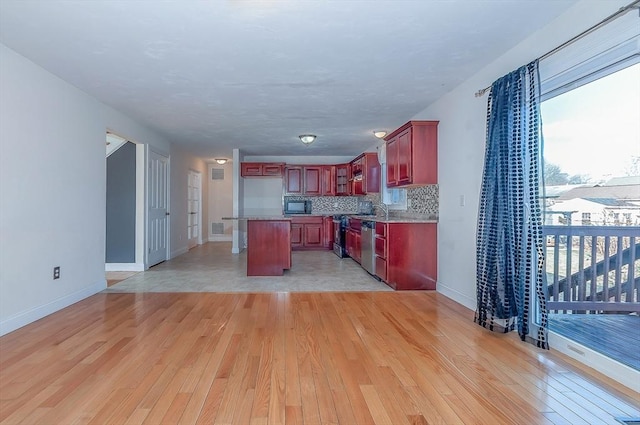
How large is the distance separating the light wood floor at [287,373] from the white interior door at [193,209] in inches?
218

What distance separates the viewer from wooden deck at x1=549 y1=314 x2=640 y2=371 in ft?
7.27

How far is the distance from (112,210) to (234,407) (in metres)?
5.08

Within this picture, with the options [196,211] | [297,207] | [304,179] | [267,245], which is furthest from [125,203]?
[304,179]

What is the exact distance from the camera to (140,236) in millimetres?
5664

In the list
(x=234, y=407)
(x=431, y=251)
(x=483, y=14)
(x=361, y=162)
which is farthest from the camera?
(x=361, y=162)

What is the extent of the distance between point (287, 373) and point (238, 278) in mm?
3088

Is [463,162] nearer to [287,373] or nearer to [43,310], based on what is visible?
[287,373]

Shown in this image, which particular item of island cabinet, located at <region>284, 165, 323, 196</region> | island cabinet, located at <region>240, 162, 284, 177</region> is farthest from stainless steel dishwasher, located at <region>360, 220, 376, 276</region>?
island cabinet, located at <region>240, 162, 284, 177</region>

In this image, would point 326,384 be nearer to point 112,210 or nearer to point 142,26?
point 142,26

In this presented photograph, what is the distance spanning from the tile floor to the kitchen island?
18cm

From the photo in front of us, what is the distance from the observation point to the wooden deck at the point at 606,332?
2.22 meters

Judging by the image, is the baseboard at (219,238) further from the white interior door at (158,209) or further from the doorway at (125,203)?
the doorway at (125,203)

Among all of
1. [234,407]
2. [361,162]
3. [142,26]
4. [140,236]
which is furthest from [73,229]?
[361,162]

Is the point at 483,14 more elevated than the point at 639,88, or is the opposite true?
the point at 483,14
